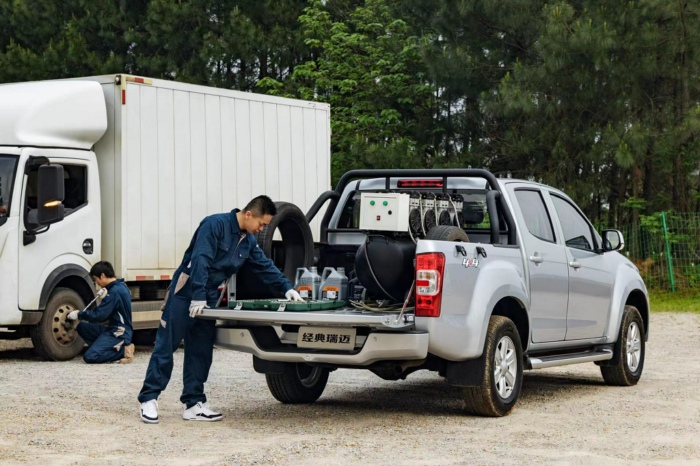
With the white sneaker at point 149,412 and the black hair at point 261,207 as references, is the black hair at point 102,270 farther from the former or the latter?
the black hair at point 261,207

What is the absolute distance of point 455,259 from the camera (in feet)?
28.9

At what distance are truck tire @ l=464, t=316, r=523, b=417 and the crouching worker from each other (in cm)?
546

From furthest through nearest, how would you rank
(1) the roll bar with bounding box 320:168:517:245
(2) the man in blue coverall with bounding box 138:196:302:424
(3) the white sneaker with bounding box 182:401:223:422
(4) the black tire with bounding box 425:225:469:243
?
(1) the roll bar with bounding box 320:168:517:245 < (3) the white sneaker with bounding box 182:401:223:422 < (4) the black tire with bounding box 425:225:469:243 < (2) the man in blue coverall with bounding box 138:196:302:424

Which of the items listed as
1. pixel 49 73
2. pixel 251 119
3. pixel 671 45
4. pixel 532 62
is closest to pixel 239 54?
pixel 49 73

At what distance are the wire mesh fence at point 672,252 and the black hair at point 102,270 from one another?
592 inches

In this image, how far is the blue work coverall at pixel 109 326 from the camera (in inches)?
532

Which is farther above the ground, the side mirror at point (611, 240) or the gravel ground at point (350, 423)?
the side mirror at point (611, 240)

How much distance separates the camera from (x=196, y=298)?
29.3 ft

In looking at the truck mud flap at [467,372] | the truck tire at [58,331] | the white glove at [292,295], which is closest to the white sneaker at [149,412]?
the white glove at [292,295]

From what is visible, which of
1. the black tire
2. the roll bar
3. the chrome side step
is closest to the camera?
the black tire

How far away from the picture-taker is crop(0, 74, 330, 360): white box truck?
13.4 metres

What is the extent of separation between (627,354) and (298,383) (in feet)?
11.4

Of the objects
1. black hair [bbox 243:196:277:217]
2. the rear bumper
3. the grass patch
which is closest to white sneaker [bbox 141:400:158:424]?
the rear bumper

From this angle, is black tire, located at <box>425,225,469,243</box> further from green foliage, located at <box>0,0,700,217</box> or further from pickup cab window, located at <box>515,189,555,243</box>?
green foliage, located at <box>0,0,700,217</box>
